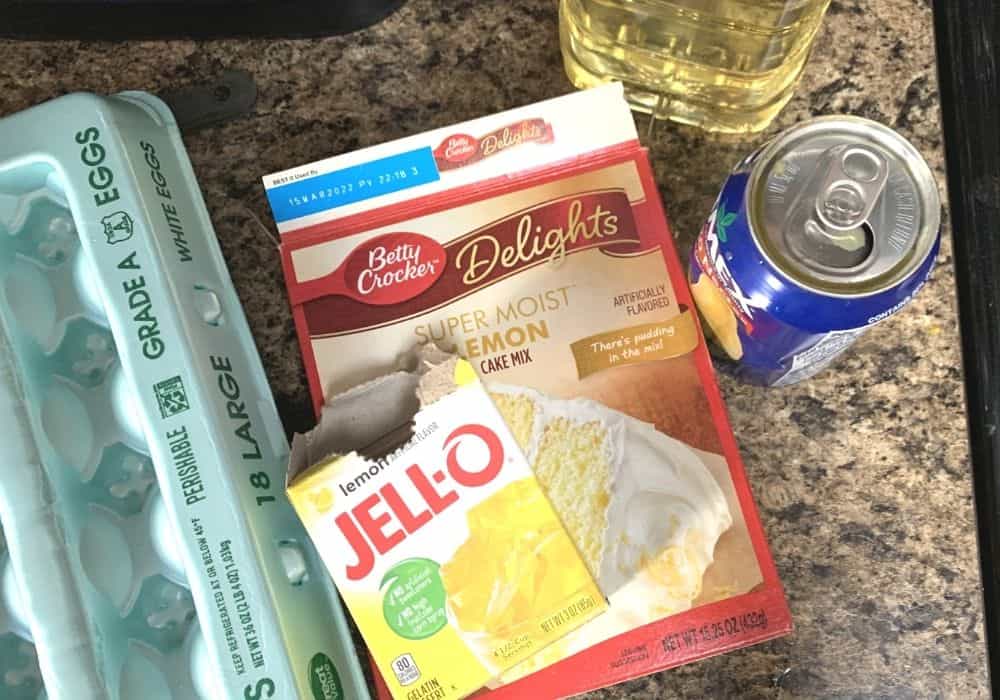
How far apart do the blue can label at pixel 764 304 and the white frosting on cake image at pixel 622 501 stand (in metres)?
0.08

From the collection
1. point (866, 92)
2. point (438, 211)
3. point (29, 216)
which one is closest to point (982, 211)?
point (866, 92)

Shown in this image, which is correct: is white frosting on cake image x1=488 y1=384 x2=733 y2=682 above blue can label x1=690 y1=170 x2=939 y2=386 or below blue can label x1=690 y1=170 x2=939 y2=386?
below

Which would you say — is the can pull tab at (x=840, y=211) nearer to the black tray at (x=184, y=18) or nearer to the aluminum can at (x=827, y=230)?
the aluminum can at (x=827, y=230)

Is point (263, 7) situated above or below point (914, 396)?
above

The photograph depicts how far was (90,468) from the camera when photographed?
1.63 ft

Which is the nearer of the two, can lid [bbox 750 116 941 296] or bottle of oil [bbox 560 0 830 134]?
can lid [bbox 750 116 941 296]

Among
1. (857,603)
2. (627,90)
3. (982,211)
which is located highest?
(627,90)

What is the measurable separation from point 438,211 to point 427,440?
0.51 ft

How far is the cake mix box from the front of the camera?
54cm

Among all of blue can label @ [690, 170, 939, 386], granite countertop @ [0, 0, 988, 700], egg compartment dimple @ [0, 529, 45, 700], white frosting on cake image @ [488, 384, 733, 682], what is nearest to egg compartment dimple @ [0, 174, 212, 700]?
egg compartment dimple @ [0, 529, 45, 700]

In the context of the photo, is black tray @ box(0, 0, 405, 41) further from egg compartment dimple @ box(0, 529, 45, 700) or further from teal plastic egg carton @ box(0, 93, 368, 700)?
egg compartment dimple @ box(0, 529, 45, 700)

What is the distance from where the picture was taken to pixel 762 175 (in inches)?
17.8

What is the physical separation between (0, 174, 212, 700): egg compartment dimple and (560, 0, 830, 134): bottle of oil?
1.14ft

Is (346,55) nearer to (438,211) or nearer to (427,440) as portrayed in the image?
(438,211)
